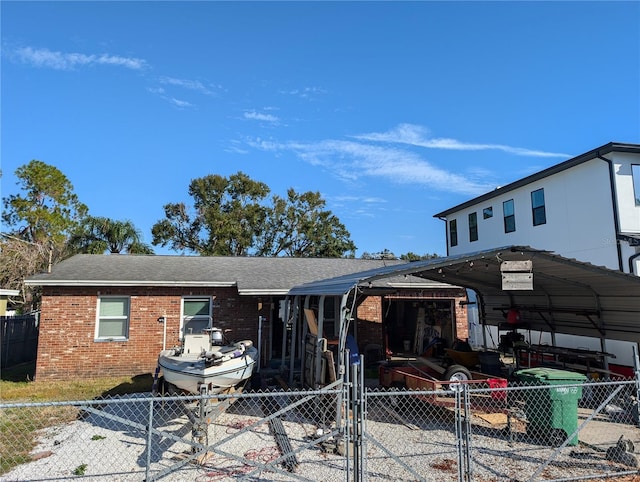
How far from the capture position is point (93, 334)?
12508mm

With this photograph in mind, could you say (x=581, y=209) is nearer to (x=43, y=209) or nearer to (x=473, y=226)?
(x=473, y=226)

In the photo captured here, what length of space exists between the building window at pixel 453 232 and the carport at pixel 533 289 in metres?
12.0

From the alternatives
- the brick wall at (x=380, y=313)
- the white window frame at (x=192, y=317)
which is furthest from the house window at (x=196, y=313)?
the brick wall at (x=380, y=313)

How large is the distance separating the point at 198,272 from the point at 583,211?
46.7ft

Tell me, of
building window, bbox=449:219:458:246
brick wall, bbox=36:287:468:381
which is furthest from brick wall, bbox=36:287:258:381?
building window, bbox=449:219:458:246

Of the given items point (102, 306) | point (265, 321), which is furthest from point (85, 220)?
point (265, 321)

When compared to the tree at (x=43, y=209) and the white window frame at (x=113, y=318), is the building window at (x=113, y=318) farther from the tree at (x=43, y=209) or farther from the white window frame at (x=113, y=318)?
the tree at (x=43, y=209)

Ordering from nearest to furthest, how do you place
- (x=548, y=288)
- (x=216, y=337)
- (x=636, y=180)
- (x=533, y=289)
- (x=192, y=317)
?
1. (x=216, y=337)
2. (x=533, y=289)
3. (x=548, y=288)
4. (x=192, y=317)
5. (x=636, y=180)

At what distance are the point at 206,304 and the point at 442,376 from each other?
7677 mm

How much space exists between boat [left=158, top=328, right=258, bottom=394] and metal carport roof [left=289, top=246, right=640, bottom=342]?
7.09 ft

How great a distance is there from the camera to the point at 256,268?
15.7 meters

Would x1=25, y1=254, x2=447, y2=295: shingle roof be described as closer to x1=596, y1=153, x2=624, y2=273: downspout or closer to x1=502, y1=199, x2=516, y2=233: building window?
x1=596, y1=153, x2=624, y2=273: downspout

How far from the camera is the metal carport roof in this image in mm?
7918

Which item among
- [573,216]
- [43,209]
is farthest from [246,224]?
[573,216]
